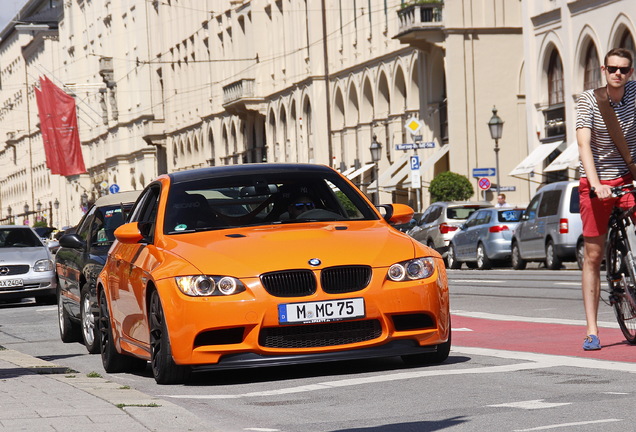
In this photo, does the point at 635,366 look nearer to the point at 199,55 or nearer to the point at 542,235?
the point at 542,235

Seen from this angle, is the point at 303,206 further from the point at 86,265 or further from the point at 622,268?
the point at 86,265

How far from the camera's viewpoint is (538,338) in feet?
39.3

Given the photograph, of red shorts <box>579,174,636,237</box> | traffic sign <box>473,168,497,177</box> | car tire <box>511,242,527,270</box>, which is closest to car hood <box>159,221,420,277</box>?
red shorts <box>579,174,636,237</box>

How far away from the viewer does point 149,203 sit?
1155 centimetres

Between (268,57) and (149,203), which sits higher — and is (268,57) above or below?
above

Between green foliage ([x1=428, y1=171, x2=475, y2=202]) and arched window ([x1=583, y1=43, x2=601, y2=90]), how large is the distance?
7777 mm

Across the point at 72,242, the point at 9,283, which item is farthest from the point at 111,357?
the point at 9,283

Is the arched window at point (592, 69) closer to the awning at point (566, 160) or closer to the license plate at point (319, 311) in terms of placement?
the awning at point (566, 160)

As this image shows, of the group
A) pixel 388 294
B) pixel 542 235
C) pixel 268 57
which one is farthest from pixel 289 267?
pixel 268 57

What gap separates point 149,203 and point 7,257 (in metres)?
14.0

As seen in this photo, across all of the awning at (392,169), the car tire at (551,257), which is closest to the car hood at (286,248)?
the car tire at (551,257)

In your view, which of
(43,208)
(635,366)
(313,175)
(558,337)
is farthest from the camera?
(43,208)

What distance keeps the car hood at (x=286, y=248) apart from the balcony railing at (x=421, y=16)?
145 ft

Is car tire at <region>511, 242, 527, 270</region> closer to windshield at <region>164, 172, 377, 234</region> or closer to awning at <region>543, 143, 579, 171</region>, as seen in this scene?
awning at <region>543, 143, 579, 171</region>
